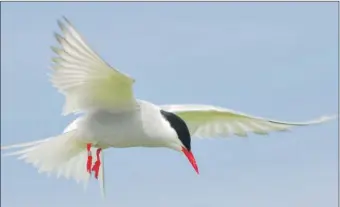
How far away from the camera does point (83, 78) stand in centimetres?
925

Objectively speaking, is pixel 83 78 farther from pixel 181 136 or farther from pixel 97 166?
pixel 97 166

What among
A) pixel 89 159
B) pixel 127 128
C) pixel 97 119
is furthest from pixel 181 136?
pixel 89 159

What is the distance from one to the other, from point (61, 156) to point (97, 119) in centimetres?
96

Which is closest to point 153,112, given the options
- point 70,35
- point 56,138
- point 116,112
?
point 116,112

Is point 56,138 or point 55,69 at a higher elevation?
point 55,69

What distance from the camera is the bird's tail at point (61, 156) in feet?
33.4

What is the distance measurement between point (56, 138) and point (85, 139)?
1.36 ft

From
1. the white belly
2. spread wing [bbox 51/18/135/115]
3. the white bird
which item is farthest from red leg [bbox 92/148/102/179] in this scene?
spread wing [bbox 51/18/135/115]

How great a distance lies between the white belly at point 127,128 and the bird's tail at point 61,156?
0.95 ft

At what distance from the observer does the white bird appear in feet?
29.4

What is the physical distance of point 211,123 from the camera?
11477mm

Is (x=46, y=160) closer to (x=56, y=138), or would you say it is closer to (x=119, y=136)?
(x=56, y=138)

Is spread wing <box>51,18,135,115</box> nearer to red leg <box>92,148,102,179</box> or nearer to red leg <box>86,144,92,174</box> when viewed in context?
red leg <box>86,144,92,174</box>

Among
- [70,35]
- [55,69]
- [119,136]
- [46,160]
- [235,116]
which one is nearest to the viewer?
[70,35]
